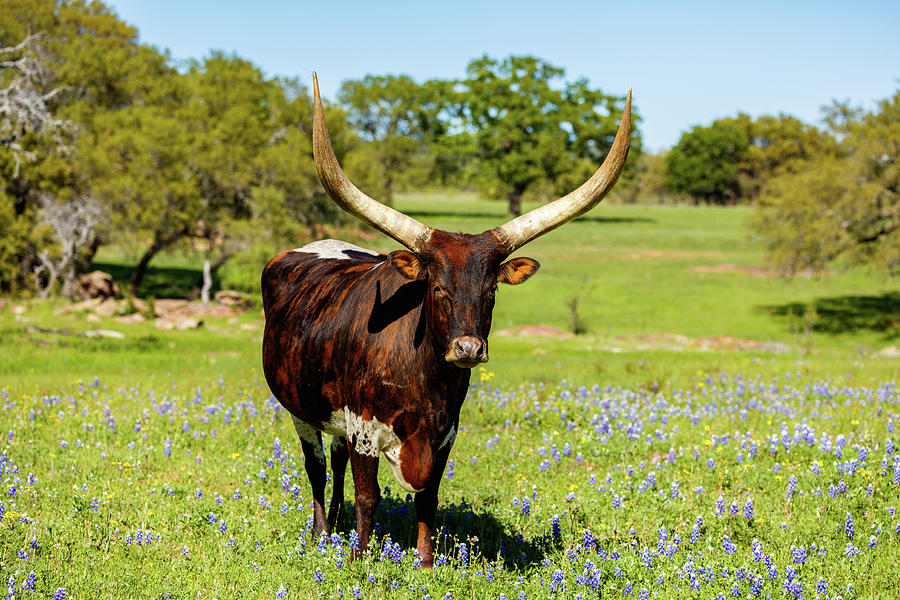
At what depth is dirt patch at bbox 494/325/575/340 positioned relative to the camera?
29761 millimetres

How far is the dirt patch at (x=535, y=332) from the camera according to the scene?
2976cm

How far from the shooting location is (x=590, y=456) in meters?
8.99

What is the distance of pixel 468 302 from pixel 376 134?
268 ft

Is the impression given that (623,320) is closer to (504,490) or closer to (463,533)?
(504,490)

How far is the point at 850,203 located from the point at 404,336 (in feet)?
106

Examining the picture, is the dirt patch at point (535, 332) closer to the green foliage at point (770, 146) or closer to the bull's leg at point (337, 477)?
the bull's leg at point (337, 477)

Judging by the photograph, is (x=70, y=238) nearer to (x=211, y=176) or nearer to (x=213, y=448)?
(x=211, y=176)

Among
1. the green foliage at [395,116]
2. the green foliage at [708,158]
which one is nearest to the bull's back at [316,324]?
the green foliage at [395,116]


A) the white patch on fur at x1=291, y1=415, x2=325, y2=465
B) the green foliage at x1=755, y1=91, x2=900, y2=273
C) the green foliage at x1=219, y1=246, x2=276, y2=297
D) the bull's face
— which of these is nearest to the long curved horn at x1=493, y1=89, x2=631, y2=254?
the bull's face

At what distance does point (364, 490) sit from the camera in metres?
5.69

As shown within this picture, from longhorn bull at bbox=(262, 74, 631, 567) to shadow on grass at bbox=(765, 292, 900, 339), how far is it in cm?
2703

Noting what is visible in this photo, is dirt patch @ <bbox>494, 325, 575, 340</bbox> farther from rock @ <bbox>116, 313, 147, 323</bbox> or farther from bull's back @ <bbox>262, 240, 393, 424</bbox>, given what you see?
bull's back @ <bbox>262, 240, 393, 424</bbox>

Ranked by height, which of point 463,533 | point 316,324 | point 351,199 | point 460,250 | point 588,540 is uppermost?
point 351,199

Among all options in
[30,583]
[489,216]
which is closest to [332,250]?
[30,583]
